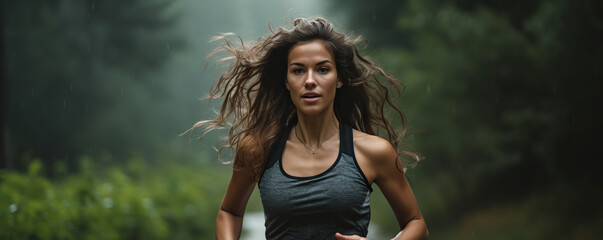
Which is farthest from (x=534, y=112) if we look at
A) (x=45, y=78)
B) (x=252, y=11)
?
(x=252, y=11)

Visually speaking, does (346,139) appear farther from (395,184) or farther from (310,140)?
(395,184)

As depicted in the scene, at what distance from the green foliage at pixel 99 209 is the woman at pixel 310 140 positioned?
4.53 metres

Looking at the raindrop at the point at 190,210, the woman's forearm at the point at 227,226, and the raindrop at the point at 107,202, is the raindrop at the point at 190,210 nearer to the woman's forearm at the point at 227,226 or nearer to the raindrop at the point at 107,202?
the raindrop at the point at 107,202

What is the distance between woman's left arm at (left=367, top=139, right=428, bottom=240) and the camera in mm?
3207

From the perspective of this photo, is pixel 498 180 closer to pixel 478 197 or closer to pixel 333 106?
pixel 478 197

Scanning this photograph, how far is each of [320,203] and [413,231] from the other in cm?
51

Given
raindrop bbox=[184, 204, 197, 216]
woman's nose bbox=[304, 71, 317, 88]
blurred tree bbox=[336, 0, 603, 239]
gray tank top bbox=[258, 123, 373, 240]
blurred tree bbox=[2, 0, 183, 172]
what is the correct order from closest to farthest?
gray tank top bbox=[258, 123, 373, 240]
woman's nose bbox=[304, 71, 317, 88]
blurred tree bbox=[336, 0, 603, 239]
raindrop bbox=[184, 204, 197, 216]
blurred tree bbox=[2, 0, 183, 172]

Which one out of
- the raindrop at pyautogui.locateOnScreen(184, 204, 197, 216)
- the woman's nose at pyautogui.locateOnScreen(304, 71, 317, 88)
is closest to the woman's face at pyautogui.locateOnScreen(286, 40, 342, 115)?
the woman's nose at pyautogui.locateOnScreen(304, 71, 317, 88)

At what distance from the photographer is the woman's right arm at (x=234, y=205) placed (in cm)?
336

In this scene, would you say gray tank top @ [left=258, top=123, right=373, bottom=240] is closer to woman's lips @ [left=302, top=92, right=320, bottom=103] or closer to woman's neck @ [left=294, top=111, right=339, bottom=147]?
woman's neck @ [left=294, top=111, right=339, bottom=147]

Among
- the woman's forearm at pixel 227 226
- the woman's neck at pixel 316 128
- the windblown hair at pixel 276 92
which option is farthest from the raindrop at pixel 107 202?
the woman's neck at pixel 316 128

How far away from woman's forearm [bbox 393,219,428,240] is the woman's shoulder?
334mm

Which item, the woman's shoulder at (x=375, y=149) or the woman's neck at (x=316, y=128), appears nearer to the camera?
the woman's shoulder at (x=375, y=149)

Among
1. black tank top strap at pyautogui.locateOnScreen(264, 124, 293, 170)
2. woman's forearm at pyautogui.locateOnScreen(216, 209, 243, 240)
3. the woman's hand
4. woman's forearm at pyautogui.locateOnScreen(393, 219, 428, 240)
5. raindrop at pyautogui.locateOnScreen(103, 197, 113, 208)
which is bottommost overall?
raindrop at pyautogui.locateOnScreen(103, 197, 113, 208)
